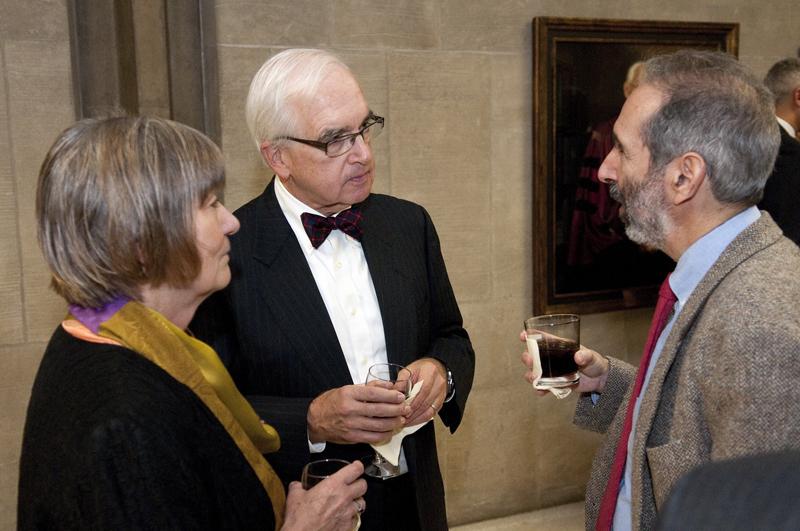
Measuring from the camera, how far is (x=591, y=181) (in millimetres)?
3943

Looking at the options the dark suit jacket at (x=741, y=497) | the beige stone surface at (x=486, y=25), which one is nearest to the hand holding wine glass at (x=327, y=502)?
the dark suit jacket at (x=741, y=497)

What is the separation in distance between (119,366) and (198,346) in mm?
230

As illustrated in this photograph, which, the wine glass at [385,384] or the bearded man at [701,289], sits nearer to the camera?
the bearded man at [701,289]

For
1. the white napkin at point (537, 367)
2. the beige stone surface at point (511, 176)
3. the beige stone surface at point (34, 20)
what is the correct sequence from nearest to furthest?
the white napkin at point (537, 367), the beige stone surface at point (34, 20), the beige stone surface at point (511, 176)

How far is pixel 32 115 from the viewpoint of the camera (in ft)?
10.1

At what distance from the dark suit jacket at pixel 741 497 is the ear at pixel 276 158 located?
1.70 meters

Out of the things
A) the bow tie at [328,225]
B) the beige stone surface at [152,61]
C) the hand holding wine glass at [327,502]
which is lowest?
the hand holding wine glass at [327,502]

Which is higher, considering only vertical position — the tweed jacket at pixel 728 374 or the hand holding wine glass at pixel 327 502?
the tweed jacket at pixel 728 374

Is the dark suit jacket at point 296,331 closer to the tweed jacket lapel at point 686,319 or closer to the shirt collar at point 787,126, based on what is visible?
the tweed jacket lapel at point 686,319

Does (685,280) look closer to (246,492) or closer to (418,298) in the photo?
(418,298)

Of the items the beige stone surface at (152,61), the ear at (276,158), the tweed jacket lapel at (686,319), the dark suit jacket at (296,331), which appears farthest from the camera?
the beige stone surface at (152,61)

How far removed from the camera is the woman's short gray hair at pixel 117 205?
128 cm

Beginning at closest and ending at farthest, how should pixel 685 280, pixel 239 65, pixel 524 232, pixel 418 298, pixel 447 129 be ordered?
pixel 685 280, pixel 418 298, pixel 239 65, pixel 447 129, pixel 524 232

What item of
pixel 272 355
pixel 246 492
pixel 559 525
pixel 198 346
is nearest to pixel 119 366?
pixel 198 346
